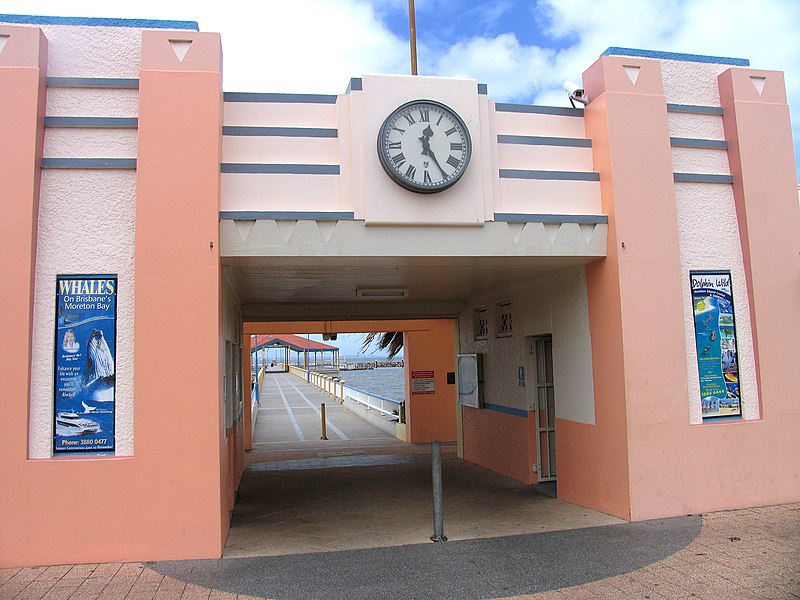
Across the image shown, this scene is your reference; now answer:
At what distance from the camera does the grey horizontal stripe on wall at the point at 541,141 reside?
7.63m

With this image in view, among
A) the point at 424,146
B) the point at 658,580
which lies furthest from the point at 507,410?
the point at 658,580

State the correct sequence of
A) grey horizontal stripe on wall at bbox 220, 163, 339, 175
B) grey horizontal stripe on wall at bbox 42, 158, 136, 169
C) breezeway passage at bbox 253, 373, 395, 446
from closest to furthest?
grey horizontal stripe on wall at bbox 42, 158, 136, 169, grey horizontal stripe on wall at bbox 220, 163, 339, 175, breezeway passage at bbox 253, 373, 395, 446

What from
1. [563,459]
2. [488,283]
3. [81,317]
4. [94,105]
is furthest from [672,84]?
[81,317]

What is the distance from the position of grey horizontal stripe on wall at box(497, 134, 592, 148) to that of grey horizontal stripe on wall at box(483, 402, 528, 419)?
13.0 feet

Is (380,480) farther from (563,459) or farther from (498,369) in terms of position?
(563,459)

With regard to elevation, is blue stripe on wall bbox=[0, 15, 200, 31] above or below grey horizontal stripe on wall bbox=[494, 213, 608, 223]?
above

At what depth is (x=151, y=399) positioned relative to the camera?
6.34 metres

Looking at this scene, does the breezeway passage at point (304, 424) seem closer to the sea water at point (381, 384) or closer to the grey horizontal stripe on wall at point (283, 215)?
the grey horizontal stripe on wall at point (283, 215)

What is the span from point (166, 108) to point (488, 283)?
5.17 metres

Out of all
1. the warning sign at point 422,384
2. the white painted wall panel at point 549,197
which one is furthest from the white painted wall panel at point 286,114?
the warning sign at point 422,384

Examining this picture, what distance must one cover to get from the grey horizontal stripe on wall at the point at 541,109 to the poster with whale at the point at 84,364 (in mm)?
4627

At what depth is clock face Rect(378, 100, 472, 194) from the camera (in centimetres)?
699

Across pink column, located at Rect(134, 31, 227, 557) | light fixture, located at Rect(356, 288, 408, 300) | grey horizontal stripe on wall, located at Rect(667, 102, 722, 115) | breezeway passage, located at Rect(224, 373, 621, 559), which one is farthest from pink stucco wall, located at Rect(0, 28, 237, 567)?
grey horizontal stripe on wall, located at Rect(667, 102, 722, 115)

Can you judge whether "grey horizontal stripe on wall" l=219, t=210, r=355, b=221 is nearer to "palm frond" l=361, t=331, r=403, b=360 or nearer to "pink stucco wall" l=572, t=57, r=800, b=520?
"pink stucco wall" l=572, t=57, r=800, b=520
